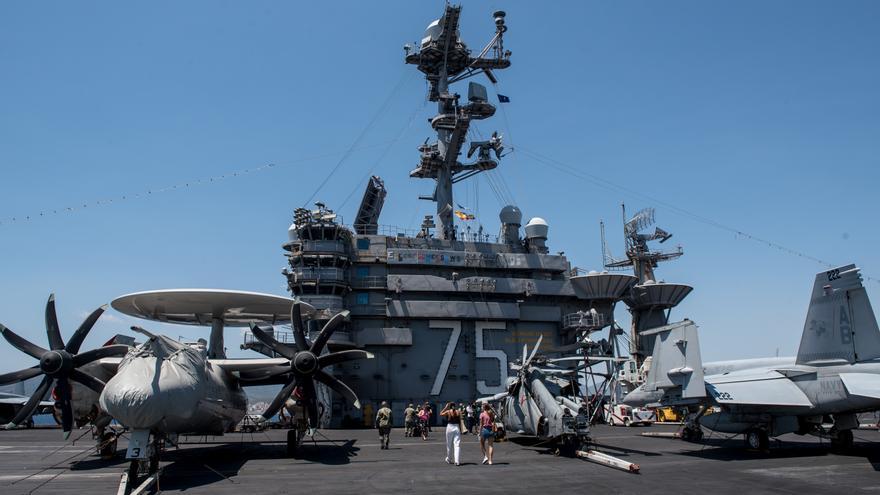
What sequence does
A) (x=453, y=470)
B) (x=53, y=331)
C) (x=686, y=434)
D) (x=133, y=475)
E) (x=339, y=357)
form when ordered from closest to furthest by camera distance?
(x=133, y=475)
(x=453, y=470)
(x=53, y=331)
(x=339, y=357)
(x=686, y=434)

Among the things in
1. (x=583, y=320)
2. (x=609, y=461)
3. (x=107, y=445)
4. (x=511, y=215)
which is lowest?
(x=609, y=461)

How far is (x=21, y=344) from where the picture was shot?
20.1 meters

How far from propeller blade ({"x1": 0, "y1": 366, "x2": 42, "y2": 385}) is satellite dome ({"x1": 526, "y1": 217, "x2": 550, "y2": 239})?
3280 cm

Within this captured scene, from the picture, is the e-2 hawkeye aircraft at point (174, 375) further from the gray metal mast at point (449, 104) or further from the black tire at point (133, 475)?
the gray metal mast at point (449, 104)

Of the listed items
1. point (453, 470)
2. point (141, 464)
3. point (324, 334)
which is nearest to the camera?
point (141, 464)

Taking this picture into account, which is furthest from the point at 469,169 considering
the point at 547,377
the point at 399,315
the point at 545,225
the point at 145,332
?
the point at 145,332

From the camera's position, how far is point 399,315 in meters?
38.1

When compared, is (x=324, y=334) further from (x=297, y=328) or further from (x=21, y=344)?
(x=21, y=344)

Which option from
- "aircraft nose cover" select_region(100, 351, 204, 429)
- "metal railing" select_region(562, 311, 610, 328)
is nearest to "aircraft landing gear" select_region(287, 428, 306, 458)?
"aircraft nose cover" select_region(100, 351, 204, 429)

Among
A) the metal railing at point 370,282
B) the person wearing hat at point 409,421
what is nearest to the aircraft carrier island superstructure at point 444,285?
the metal railing at point 370,282

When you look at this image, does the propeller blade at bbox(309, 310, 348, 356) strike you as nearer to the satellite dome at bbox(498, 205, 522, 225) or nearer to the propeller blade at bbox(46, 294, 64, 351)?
the propeller blade at bbox(46, 294, 64, 351)

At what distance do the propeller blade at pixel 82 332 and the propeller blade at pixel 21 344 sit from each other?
166 cm

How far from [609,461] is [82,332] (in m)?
18.5

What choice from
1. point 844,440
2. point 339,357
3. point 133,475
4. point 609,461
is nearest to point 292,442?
point 339,357
